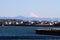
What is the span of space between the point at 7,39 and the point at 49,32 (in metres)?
26.1

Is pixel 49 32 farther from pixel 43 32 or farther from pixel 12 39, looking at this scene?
pixel 12 39

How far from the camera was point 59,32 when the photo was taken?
7262 cm

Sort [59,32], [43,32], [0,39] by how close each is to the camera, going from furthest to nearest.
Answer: [43,32]
[59,32]
[0,39]

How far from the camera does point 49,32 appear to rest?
249 feet

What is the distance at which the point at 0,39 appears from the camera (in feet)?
167

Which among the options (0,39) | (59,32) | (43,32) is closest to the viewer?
(0,39)

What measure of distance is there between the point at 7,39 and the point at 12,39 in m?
0.77

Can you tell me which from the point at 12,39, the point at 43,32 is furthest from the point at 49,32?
the point at 12,39

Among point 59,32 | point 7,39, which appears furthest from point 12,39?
point 59,32

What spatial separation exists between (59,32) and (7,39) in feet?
77.6

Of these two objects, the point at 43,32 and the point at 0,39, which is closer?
the point at 0,39

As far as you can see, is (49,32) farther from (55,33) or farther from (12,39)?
(12,39)

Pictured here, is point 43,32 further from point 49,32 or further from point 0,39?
point 0,39

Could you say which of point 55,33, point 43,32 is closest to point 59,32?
point 55,33
